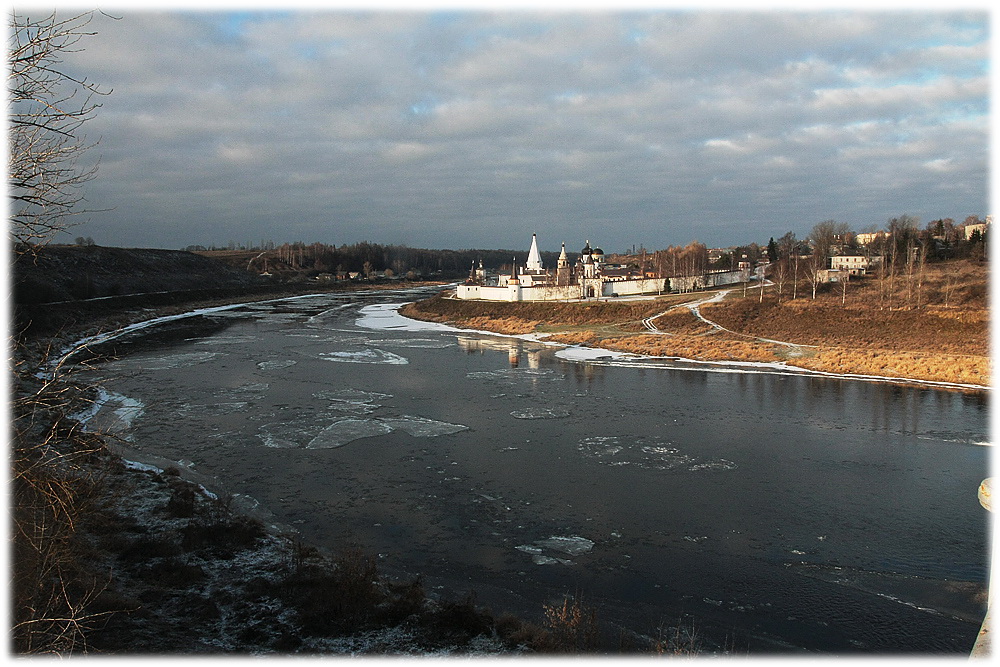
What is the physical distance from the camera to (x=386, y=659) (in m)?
4.92

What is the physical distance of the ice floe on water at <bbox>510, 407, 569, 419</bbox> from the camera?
13305 millimetres

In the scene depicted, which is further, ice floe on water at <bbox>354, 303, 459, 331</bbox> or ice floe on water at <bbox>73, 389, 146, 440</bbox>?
A: ice floe on water at <bbox>354, 303, 459, 331</bbox>

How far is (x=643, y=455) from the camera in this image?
10.6 meters

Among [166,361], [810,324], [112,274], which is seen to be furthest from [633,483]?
[112,274]

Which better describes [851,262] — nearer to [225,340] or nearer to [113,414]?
[225,340]

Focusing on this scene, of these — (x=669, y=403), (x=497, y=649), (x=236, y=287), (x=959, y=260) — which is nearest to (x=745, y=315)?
(x=669, y=403)

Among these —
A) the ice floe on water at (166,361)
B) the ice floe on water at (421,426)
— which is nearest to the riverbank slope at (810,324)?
the ice floe on water at (421,426)

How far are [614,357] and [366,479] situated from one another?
44.1 feet

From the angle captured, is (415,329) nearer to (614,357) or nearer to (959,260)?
(614,357)

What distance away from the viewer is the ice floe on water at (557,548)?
6.94 meters

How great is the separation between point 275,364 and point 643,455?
43.5 ft

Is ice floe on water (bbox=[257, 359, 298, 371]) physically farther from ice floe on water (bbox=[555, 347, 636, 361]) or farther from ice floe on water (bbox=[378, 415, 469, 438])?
ice floe on water (bbox=[555, 347, 636, 361])

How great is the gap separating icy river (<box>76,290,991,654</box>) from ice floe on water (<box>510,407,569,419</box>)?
94 millimetres

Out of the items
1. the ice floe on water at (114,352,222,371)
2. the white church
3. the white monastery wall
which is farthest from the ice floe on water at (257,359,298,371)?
the white monastery wall
